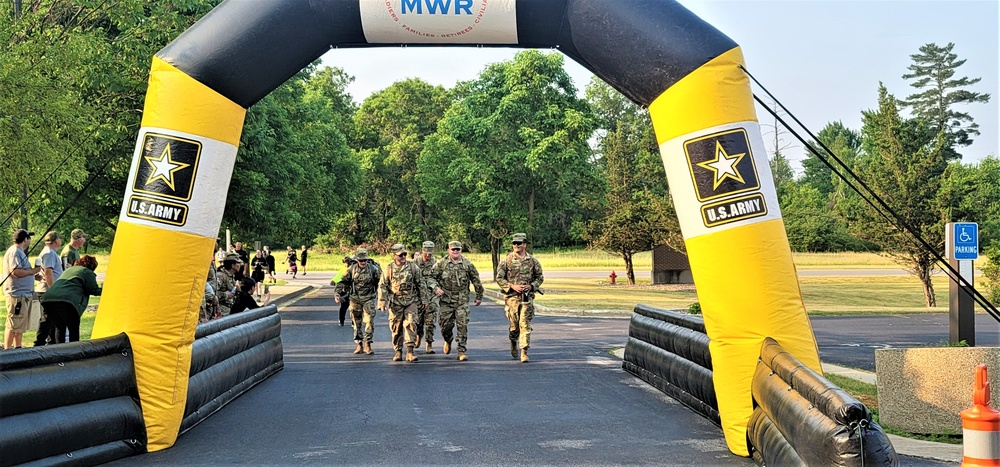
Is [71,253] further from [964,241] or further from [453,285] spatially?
[964,241]

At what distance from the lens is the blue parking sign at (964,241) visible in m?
10.3

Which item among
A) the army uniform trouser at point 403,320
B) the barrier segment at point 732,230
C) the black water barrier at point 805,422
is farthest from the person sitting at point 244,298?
the black water barrier at point 805,422

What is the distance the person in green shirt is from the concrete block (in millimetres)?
9386

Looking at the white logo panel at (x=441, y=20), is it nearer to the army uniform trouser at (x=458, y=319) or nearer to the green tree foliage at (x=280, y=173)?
the army uniform trouser at (x=458, y=319)

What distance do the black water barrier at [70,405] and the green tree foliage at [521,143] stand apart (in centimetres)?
3633

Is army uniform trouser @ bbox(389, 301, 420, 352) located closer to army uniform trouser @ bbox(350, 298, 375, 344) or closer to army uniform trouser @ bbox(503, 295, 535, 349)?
army uniform trouser @ bbox(350, 298, 375, 344)

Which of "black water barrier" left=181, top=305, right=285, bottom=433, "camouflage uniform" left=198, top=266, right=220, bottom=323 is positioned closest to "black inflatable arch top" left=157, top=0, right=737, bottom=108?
"black water barrier" left=181, top=305, right=285, bottom=433

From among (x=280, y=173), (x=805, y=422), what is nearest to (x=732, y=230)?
(x=805, y=422)

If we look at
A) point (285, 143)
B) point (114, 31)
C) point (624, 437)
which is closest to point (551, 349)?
point (624, 437)

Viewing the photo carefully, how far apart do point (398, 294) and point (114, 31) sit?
13.0 meters

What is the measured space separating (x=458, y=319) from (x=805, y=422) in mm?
10164

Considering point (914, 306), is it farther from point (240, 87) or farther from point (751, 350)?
point (240, 87)

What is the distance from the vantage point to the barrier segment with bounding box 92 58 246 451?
28.0ft

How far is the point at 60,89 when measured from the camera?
15.5 meters
